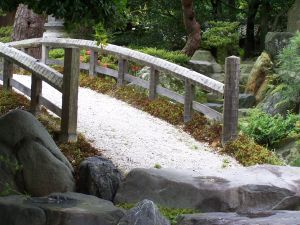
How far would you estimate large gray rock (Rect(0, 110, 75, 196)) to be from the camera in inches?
255

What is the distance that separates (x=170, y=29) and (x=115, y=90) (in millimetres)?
5702

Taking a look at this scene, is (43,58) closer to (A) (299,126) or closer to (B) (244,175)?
(A) (299,126)

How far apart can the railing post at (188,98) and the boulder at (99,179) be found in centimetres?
322

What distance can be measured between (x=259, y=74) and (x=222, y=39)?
3.00 m

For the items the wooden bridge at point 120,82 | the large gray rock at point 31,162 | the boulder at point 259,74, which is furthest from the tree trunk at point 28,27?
the large gray rock at point 31,162

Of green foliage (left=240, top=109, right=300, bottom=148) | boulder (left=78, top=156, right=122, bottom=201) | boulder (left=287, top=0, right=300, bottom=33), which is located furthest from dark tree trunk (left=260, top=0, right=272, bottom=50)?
boulder (left=78, top=156, right=122, bottom=201)

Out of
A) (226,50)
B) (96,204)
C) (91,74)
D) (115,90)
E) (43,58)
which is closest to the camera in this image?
(96,204)

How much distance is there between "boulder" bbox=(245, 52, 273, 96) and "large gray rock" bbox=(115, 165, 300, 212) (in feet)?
21.9

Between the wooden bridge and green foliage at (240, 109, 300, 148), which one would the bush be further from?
the wooden bridge

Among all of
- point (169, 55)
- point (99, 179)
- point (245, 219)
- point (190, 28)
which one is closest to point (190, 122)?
point (99, 179)

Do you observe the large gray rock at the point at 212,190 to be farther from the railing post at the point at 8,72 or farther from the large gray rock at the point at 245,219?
the railing post at the point at 8,72

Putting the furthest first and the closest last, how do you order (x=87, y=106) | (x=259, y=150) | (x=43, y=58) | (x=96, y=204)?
(x=43, y=58), (x=87, y=106), (x=259, y=150), (x=96, y=204)

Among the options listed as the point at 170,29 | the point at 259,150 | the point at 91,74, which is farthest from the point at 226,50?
the point at 259,150

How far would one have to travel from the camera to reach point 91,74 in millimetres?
13375
